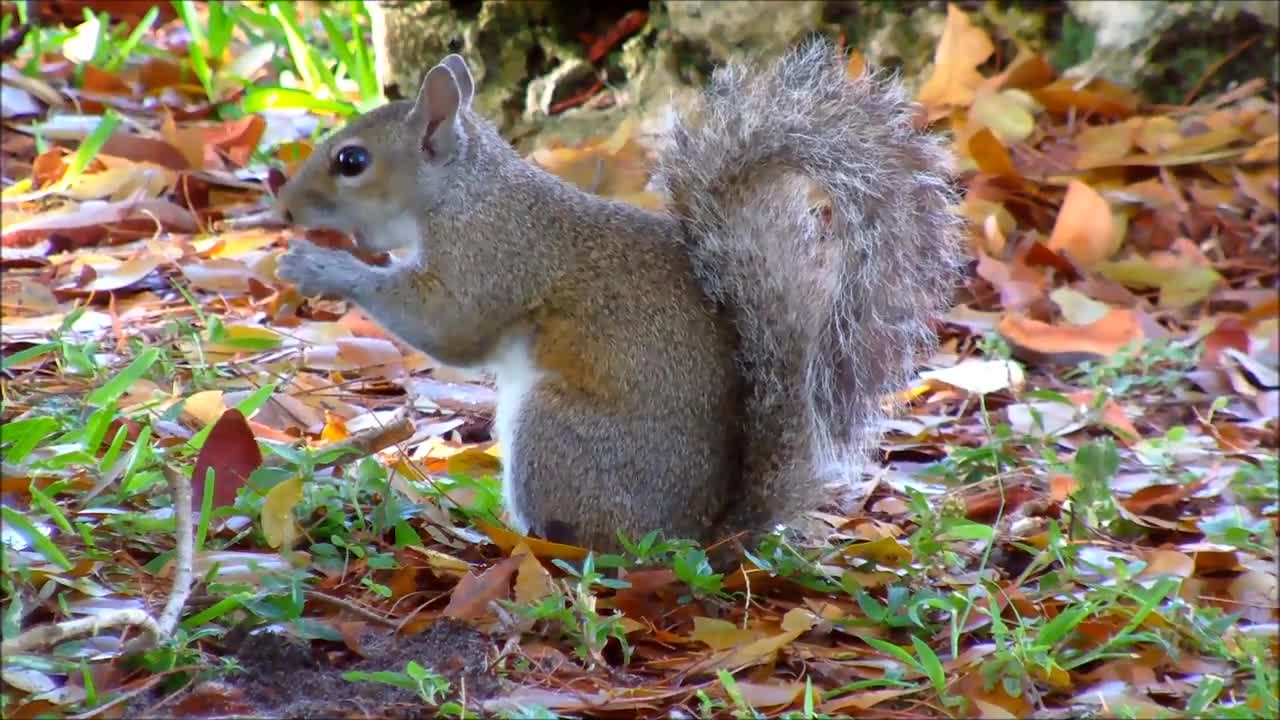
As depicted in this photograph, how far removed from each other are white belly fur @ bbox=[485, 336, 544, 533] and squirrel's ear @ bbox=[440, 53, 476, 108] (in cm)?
55

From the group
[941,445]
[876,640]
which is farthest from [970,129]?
[876,640]

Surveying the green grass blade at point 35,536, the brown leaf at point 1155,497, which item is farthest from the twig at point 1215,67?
the green grass blade at point 35,536

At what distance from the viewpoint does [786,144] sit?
2941 mm

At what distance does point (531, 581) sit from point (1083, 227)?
9.13ft

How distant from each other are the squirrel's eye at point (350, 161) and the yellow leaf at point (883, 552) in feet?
3.86

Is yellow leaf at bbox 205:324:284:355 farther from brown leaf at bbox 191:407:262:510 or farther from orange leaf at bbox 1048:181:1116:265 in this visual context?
orange leaf at bbox 1048:181:1116:265

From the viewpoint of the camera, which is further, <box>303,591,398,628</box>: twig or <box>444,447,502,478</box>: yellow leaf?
<box>444,447,502,478</box>: yellow leaf

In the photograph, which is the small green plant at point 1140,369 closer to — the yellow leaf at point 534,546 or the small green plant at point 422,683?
the yellow leaf at point 534,546

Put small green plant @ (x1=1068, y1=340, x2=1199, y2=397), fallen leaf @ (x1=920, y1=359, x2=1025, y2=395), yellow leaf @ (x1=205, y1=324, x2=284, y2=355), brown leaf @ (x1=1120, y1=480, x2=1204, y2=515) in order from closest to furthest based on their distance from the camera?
brown leaf @ (x1=1120, y1=480, x2=1204, y2=515) < yellow leaf @ (x1=205, y1=324, x2=284, y2=355) < fallen leaf @ (x1=920, y1=359, x2=1025, y2=395) < small green plant @ (x1=1068, y1=340, x2=1199, y2=397)

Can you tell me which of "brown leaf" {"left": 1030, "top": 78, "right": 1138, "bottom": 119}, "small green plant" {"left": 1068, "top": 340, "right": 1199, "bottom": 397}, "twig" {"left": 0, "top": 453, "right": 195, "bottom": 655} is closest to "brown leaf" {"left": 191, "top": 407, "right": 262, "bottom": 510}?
"twig" {"left": 0, "top": 453, "right": 195, "bottom": 655}

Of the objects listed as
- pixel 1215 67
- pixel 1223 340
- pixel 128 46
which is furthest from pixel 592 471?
pixel 1215 67

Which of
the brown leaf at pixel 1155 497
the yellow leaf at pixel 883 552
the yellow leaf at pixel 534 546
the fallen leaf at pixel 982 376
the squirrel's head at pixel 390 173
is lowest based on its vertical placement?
A: the brown leaf at pixel 1155 497

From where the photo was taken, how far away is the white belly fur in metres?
2.97

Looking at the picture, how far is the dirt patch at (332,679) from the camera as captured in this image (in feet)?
7.21
